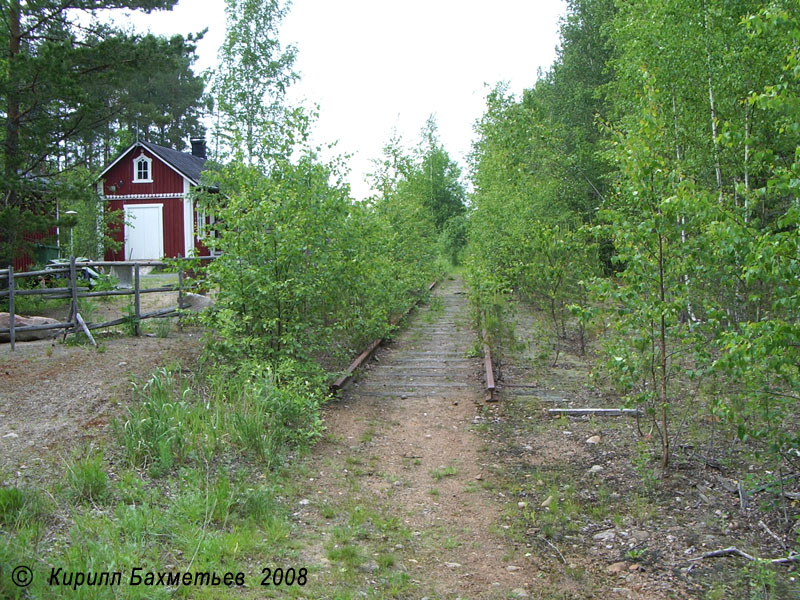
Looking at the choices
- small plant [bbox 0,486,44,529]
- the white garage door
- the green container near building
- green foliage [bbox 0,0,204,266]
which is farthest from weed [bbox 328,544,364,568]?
the white garage door

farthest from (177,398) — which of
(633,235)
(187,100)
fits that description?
(187,100)

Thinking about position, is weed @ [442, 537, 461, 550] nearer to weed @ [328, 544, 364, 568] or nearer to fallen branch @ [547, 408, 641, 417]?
weed @ [328, 544, 364, 568]

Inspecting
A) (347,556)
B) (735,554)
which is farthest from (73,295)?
(735,554)

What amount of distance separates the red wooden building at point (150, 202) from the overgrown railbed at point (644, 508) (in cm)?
2648

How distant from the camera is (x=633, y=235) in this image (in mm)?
5379

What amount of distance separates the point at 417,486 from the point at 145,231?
28.5 m

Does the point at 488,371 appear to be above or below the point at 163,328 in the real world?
below

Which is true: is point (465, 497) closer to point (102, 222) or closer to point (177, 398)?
point (177, 398)

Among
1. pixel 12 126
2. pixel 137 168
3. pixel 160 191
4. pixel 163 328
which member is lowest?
pixel 163 328

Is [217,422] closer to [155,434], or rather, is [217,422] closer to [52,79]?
[155,434]

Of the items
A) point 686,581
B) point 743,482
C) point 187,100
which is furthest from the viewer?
point 187,100

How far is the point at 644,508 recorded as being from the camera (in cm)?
525

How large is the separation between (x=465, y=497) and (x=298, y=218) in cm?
430

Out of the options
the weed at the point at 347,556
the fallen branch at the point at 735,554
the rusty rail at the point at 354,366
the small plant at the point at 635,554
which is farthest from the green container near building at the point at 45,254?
the fallen branch at the point at 735,554
